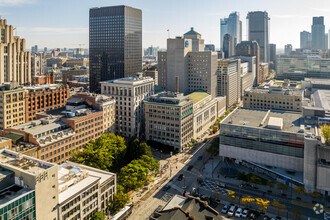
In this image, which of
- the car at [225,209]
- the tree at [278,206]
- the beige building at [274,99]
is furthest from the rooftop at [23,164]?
the beige building at [274,99]

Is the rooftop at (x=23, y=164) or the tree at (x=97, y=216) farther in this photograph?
the tree at (x=97, y=216)

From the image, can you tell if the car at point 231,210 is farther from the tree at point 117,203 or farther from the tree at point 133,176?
the tree at point 117,203

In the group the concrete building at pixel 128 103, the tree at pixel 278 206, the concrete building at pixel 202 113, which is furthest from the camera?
the concrete building at pixel 202 113

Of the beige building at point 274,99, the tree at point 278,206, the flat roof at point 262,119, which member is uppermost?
the beige building at point 274,99

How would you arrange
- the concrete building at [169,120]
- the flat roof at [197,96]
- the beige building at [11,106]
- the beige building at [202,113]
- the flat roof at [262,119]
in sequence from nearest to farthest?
the flat roof at [262,119] < the beige building at [11,106] < the concrete building at [169,120] < the beige building at [202,113] < the flat roof at [197,96]

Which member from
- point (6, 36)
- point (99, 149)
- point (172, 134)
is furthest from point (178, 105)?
point (6, 36)

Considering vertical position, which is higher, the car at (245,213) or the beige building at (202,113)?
the beige building at (202,113)
